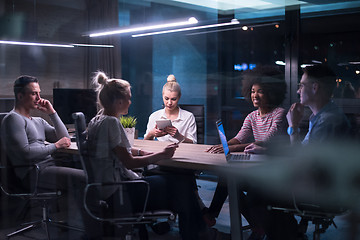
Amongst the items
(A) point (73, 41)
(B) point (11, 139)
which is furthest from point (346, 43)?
(B) point (11, 139)

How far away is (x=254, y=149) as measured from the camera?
98.3 inches

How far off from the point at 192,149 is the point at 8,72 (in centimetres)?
144

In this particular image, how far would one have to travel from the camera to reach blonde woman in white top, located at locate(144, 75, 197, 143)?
123 inches

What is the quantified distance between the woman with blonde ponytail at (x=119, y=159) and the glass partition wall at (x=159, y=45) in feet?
1.11

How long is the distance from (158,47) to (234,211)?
1.92 m

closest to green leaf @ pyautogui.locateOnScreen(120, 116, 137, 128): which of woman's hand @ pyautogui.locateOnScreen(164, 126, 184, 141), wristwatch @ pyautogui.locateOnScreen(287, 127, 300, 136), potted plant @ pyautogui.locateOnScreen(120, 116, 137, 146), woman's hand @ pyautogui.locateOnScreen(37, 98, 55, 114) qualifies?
potted plant @ pyautogui.locateOnScreen(120, 116, 137, 146)

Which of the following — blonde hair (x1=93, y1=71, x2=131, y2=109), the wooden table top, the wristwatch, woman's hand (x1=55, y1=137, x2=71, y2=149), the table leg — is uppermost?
blonde hair (x1=93, y1=71, x2=131, y2=109)

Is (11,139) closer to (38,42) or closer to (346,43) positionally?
(38,42)

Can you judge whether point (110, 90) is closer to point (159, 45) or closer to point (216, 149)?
point (216, 149)

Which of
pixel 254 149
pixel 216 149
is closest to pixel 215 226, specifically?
pixel 216 149

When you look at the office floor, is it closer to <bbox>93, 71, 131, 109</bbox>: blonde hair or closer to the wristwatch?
the wristwatch

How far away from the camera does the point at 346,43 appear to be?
6.95 ft

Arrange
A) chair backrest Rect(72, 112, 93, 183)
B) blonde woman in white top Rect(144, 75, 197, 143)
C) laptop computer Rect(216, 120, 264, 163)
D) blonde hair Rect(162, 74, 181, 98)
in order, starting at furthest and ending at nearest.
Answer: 1. blonde hair Rect(162, 74, 181, 98)
2. blonde woman in white top Rect(144, 75, 197, 143)
3. laptop computer Rect(216, 120, 264, 163)
4. chair backrest Rect(72, 112, 93, 183)

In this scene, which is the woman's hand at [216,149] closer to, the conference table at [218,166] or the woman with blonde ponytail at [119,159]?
the conference table at [218,166]
